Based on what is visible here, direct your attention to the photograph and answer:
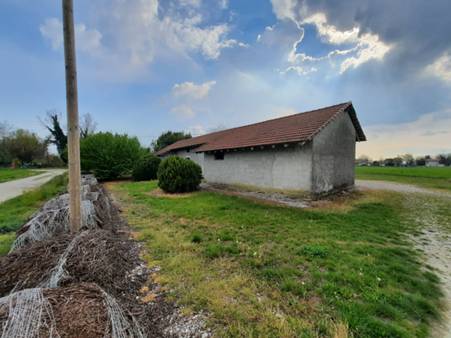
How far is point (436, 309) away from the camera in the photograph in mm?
2373

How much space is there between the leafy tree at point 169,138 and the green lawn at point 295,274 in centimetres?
3409

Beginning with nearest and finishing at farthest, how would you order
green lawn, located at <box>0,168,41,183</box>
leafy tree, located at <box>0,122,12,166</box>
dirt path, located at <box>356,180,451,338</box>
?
dirt path, located at <box>356,180,451,338</box>
green lawn, located at <box>0,168,41,183</box>
leafy tree, located at <box>0,122,12,166</box>

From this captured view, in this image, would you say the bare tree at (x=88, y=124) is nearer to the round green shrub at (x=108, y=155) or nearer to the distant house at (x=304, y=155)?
the round green shrub at (x=108, y=155)

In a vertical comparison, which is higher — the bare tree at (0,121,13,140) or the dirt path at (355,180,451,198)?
the bare tree at (0,121,13,140)

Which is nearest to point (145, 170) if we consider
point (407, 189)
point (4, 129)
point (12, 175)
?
point (12, 175)

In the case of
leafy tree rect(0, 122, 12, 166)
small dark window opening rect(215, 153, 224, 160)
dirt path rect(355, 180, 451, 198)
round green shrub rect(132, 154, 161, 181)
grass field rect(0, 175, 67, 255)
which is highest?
leafy tree rect(0, 122, 12, 166)

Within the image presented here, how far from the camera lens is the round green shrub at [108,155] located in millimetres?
17766

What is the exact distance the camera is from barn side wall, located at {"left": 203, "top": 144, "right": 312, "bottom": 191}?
8750 mm

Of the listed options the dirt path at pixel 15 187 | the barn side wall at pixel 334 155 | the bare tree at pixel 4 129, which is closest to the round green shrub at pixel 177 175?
the barn side wall at pixel 334 155

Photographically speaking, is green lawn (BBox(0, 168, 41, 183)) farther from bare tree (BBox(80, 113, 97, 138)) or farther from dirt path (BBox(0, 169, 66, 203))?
bare tree (BBox(80, 113, 97, 138))

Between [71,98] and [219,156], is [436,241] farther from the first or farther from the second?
[219,156]

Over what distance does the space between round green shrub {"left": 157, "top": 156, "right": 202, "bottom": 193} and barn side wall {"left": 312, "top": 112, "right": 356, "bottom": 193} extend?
6142 mm

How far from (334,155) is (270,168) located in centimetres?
325

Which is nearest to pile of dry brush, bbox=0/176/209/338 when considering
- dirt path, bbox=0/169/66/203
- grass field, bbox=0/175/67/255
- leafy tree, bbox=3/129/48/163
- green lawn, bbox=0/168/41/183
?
grass field, bbox=0/175/67/255
